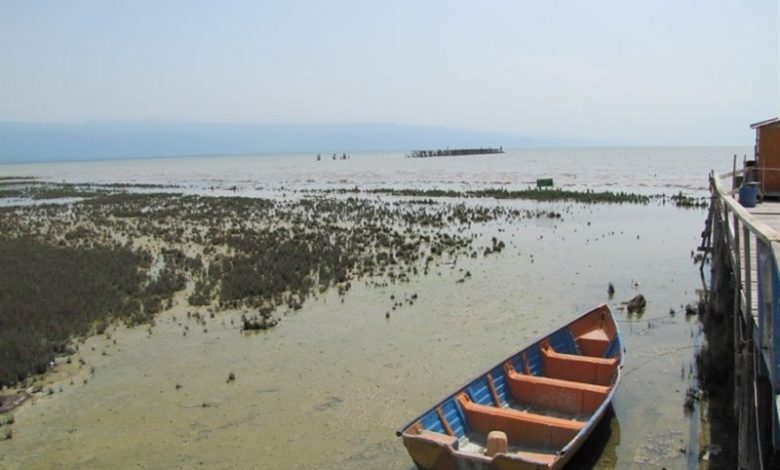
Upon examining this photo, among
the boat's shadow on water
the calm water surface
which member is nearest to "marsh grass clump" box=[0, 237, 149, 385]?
the calm water surface

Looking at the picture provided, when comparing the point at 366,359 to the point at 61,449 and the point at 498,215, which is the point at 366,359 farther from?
the point at 498,215

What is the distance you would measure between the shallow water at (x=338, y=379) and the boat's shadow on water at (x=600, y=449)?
0.02 m

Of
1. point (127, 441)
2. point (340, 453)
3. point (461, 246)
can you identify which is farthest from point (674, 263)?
point (127, 441)

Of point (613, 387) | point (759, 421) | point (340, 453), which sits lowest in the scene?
point (340, 453)

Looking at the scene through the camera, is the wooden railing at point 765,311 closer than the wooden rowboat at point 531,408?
Yes

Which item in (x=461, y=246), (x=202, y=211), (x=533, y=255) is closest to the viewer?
(x=533, y=255)

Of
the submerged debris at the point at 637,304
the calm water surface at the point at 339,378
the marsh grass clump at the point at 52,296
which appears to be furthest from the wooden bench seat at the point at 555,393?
the marsh grass clump at the point at 52,296

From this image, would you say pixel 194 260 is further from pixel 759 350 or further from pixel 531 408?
pixel 759 350

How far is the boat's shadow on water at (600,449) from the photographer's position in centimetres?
800

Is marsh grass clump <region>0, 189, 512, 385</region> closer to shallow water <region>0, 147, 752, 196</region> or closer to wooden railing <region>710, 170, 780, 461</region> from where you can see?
wooden railing <region>710, 170, 780, 461</region>

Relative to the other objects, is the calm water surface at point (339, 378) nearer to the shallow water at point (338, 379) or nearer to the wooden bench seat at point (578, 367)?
the shallow water at point (338, 379)

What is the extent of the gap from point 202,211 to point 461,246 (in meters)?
19.5

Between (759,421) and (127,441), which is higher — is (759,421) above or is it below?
above

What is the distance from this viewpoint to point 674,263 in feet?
64.7
